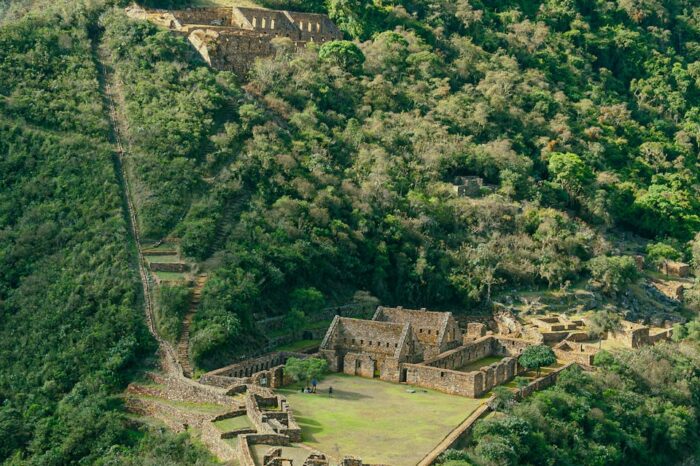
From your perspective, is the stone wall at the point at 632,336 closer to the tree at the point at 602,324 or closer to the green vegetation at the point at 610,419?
the tree at the point at 602,324

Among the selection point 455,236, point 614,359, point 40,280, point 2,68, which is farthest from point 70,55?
point 614,359

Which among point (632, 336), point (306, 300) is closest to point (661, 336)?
point (632, 336)

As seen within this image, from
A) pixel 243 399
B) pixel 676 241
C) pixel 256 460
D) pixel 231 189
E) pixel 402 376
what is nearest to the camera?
pixel 256 460

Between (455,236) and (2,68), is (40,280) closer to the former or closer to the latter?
(2,68)

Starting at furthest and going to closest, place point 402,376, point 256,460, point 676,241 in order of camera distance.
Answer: point 676,241, point 402,376, point 256,460

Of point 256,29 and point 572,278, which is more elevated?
point 256,29

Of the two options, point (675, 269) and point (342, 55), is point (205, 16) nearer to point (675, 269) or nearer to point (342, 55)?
point (342, 55)

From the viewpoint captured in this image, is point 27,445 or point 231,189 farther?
point 231,189

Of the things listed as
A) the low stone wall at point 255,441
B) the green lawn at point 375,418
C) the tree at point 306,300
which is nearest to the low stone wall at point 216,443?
the low stone wall at point 255,441
